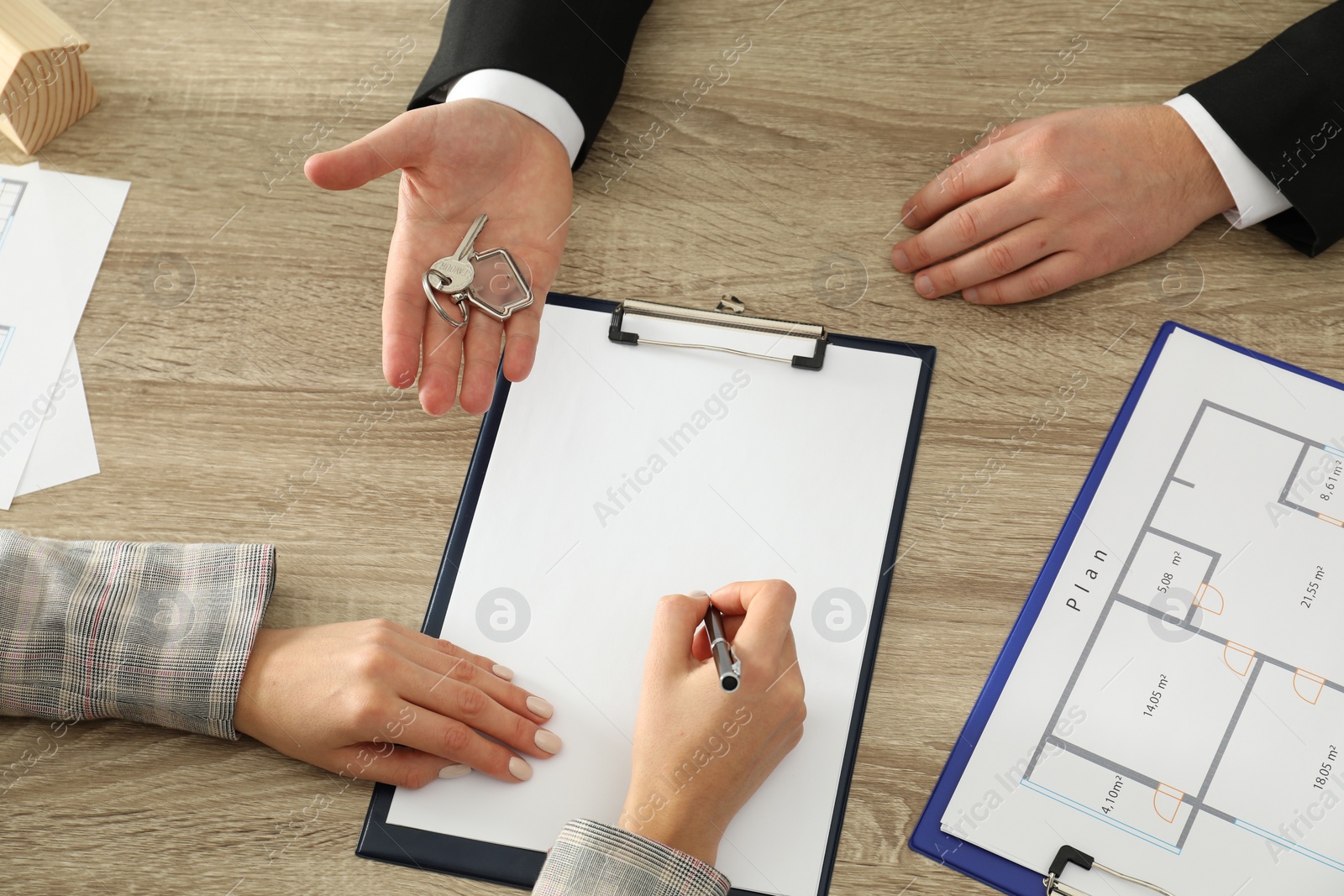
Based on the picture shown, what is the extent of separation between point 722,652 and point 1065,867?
33cm

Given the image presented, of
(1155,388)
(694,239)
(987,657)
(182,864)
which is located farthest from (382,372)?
(1155,388)

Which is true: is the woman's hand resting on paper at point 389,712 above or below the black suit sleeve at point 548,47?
below

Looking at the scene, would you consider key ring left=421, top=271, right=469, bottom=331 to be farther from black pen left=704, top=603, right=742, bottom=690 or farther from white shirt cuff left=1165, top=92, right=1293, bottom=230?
white shirt cuff left=1165, top=92, right=1293, bottom=230

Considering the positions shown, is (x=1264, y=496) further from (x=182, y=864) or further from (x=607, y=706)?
(x=182, y=864)

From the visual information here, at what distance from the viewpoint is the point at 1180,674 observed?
76 centimetres

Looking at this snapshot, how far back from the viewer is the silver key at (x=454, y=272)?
0.85 m

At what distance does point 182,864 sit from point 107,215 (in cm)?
69

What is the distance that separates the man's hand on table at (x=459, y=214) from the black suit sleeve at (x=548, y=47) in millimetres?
55

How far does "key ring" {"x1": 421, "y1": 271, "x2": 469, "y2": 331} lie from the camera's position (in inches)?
33.0

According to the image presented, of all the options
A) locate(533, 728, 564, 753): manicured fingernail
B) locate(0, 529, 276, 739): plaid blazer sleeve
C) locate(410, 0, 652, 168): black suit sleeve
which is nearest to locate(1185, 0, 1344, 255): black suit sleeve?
locate(410, 0, 652, 168): black suit sleeve

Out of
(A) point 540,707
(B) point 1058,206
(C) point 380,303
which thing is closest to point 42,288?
(C) point 380,303

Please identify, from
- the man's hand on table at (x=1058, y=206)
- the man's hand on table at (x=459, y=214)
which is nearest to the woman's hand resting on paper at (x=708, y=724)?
the man's hand on table at (x=459, y=214)

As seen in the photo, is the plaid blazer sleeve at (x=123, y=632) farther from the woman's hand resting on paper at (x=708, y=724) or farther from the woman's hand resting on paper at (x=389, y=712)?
the woman's hand resting on paper at (x=708, y=724)

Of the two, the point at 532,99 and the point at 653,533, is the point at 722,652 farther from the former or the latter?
the point at 532,99
